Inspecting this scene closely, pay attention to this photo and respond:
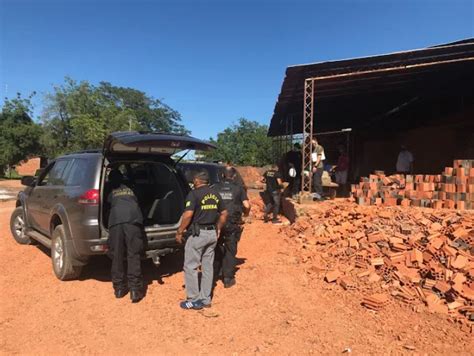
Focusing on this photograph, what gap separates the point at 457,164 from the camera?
8.16 metres

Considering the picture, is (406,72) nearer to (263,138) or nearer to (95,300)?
(95,300)

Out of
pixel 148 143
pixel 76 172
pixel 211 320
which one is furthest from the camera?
pixel 76 172

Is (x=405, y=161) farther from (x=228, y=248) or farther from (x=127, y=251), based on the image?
(x=127, y=251)

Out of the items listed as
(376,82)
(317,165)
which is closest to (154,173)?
(317,165)

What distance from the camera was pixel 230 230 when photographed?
603 cm

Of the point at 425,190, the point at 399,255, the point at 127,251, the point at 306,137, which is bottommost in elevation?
the point at 399,255

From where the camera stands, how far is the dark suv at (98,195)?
5348mm

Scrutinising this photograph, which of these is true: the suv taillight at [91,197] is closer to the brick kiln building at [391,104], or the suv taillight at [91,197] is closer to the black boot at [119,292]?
the black boot at [119,292]

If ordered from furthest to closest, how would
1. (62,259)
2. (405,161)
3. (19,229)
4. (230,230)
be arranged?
1. (405,161)
2. (19,229)
3. (230,230)
4. (62,259)

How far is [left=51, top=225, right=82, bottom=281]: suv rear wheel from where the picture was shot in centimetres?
566

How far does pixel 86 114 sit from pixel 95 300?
38022 millimetres

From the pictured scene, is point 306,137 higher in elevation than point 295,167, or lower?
A: higher

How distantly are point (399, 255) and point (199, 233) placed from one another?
3.09 m

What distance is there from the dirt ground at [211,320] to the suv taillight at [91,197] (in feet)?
4.02
